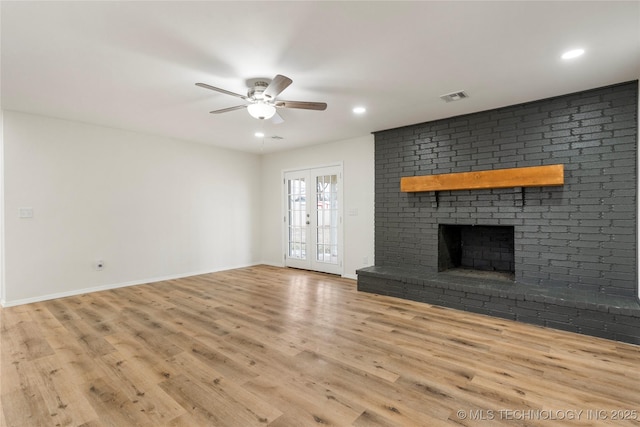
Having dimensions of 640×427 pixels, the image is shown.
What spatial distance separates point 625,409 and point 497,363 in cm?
70

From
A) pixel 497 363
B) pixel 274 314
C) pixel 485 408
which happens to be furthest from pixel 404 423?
pixel 274 314

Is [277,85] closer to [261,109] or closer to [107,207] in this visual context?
[261,109]

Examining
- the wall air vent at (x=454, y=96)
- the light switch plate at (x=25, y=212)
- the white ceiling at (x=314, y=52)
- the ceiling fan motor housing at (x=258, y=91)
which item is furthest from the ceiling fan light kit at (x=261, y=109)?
the light switch plate at (x=25, y=212)

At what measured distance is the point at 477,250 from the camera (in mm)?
4430

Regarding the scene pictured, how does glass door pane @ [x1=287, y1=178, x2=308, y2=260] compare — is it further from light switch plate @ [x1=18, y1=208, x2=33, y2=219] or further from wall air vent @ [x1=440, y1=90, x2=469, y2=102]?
light switch plate @ [x1=18, y1=208, x2=33, y2=219]

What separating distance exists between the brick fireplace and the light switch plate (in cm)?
457

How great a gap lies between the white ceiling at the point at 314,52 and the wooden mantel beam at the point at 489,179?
0.84 m

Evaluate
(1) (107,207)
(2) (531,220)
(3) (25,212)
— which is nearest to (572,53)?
(2) (531,220)

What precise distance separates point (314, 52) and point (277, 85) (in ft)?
1.32

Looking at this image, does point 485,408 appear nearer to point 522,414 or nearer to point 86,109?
point 522,414

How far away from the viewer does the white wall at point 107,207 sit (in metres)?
3.92

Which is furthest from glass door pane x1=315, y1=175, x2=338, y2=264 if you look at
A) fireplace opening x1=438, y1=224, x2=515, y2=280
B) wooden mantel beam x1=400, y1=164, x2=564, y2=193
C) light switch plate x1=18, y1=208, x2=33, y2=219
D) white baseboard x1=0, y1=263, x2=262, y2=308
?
light switch plate x1=18, y1=208, x2=33, y2=219

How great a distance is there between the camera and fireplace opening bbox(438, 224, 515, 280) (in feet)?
13.5

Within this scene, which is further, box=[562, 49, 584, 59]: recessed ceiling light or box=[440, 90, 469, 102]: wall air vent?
box=[440, 90, 469, 102]: wall air vent
